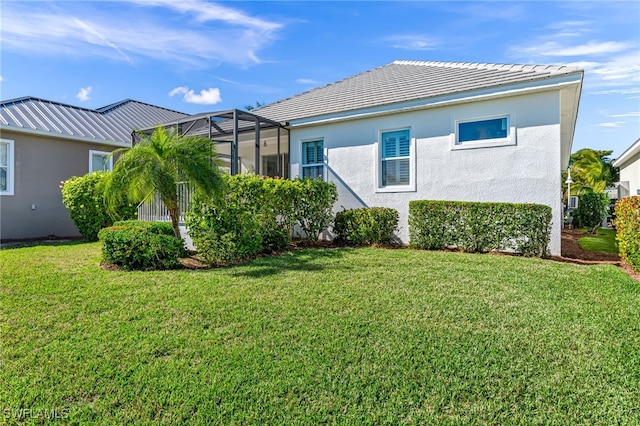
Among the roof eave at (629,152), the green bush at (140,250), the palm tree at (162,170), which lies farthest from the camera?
the roof eave at (629,152)

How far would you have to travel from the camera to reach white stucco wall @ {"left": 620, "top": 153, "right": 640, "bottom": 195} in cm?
1753

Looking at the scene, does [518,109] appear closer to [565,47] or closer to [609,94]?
[565,47]

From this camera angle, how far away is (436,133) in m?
→ 9.45

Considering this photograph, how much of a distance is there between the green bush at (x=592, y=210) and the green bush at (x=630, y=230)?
8805mm

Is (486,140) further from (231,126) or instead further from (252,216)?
(231,126)

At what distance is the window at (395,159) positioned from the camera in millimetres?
10047

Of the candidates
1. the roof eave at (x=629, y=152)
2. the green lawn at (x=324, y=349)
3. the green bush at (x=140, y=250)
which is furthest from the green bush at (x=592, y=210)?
the green bush at (x=140, y=250)

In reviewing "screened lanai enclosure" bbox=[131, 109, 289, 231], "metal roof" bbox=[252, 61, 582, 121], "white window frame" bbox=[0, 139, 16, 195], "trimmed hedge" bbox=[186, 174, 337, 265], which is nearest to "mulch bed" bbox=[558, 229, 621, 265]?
"metal roof" bbox=[252, 61, 582, 121]

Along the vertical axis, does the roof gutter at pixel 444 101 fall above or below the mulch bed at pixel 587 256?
above

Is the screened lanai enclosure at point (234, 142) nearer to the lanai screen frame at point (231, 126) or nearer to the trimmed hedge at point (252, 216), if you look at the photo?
the lanai screen frame at point (231, 126)

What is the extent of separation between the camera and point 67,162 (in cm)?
1288

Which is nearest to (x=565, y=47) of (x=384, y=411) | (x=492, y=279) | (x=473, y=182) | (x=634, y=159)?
(x=473, y=182)

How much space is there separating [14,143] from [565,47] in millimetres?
16886

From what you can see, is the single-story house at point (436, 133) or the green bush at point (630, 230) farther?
the single-story house at point (436, 133)
